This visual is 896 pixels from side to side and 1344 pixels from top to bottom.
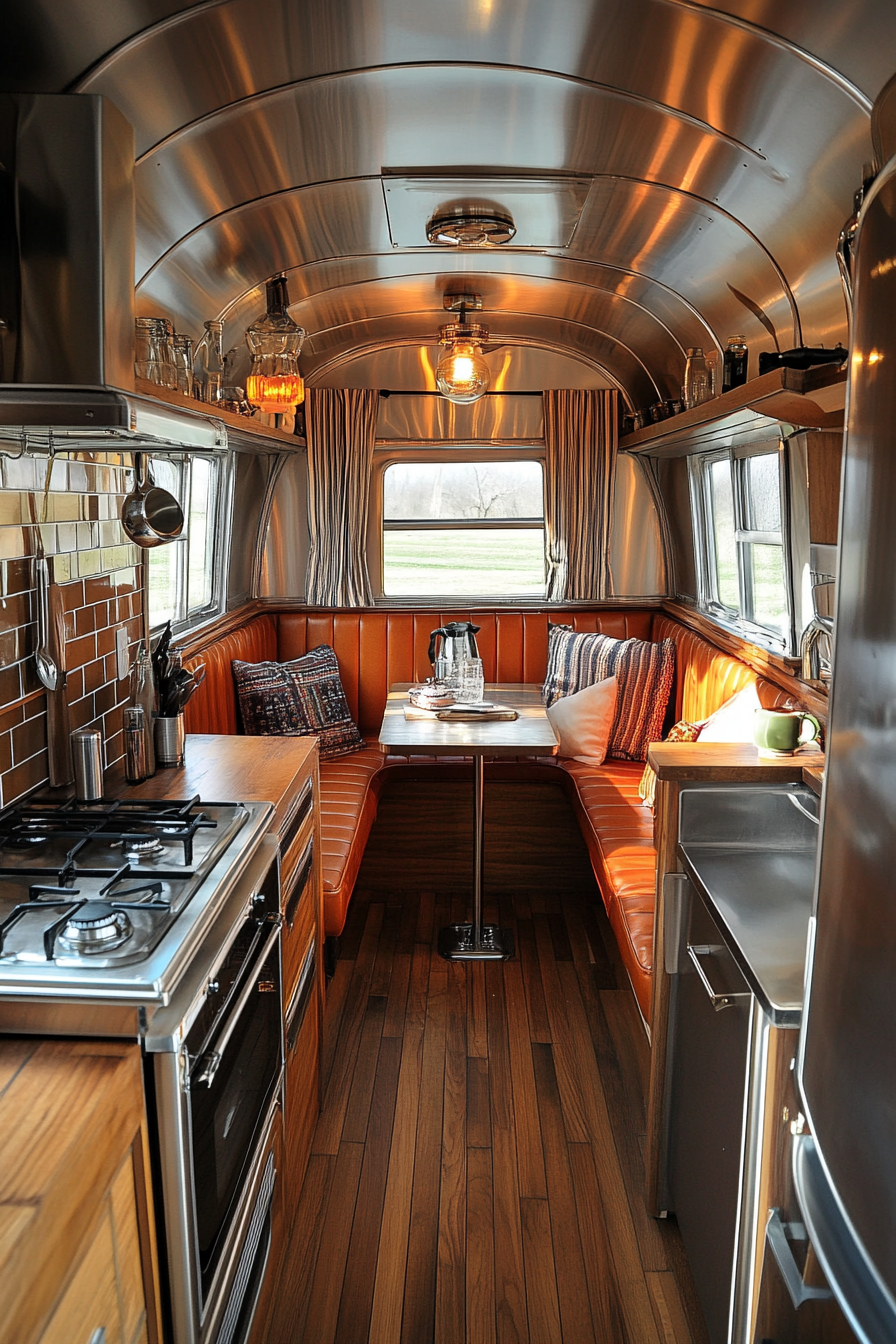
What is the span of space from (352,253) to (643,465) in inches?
90.2

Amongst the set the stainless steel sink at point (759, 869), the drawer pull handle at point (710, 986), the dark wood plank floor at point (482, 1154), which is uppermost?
the stainless steel sink at point (759, 869)

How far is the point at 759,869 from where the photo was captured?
Result: 2.21m

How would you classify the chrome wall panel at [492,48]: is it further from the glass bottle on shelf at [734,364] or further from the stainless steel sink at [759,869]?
the stainless steel sink at [759,869]

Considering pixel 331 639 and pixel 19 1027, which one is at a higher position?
pixel 331 639

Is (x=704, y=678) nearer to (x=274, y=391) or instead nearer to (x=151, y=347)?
(x=274, y=391)

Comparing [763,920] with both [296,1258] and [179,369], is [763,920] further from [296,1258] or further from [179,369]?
[179,369]

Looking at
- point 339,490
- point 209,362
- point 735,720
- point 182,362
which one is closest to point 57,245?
point 182,362

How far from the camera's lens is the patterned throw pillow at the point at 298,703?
4609 mm

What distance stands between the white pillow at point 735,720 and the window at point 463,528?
6.62 ft

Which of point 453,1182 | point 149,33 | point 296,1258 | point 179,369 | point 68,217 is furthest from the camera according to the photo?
point 179,369

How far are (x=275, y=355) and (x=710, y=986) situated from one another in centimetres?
299

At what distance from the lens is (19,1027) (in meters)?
1.46

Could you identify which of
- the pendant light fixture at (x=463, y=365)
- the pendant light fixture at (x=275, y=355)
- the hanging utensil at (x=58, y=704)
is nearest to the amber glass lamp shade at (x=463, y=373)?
the pendant light fixture at (x=463, y=365)

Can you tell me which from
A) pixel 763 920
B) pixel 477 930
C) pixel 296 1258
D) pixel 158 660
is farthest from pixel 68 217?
pixel 477 930
